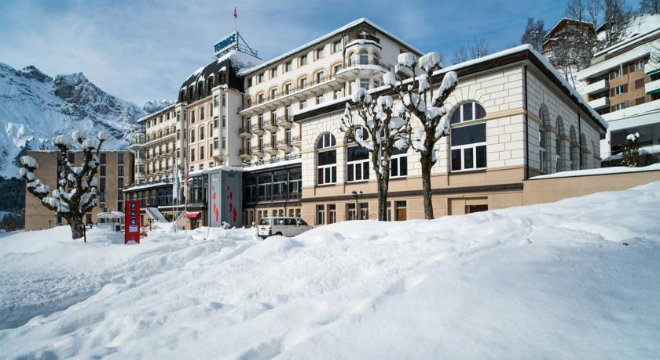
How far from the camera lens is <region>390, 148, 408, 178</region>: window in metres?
23.8

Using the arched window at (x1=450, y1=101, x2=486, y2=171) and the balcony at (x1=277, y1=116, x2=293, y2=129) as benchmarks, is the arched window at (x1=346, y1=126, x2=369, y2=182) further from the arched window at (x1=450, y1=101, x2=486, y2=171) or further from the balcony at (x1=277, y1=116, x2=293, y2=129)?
the balcony at (x1=277, y1=116, x2=293, y2=129)

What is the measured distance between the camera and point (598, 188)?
15.8 meters

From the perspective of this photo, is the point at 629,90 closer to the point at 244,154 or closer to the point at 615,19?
the point at 615,19

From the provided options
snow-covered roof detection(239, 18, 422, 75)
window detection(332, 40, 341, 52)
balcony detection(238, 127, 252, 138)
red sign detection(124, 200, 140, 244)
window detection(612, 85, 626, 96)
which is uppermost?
snow-covered roof detection(239, 18, 422, 75)

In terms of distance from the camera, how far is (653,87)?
42531mm

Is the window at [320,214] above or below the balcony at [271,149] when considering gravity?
below

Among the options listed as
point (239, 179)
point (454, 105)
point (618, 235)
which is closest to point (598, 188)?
point (454, 105)

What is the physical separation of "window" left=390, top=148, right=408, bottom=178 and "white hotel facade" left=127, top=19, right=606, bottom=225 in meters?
0.07

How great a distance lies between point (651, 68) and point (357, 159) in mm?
42770

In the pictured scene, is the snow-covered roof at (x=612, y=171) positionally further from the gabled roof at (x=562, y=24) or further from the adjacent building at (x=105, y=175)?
the adjacent building at (x=105, y=175)

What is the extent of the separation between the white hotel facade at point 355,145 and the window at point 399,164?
70 mm

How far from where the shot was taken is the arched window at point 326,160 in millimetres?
27763

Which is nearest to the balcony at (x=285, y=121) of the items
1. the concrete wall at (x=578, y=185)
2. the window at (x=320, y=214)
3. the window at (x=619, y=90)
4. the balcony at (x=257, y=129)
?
the balcony at (x=257, y=129)

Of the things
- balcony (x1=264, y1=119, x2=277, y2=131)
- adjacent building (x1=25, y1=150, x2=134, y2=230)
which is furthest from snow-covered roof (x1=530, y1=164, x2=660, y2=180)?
adjacent building (x1=25, y1=150, x2=134, y2=230)
